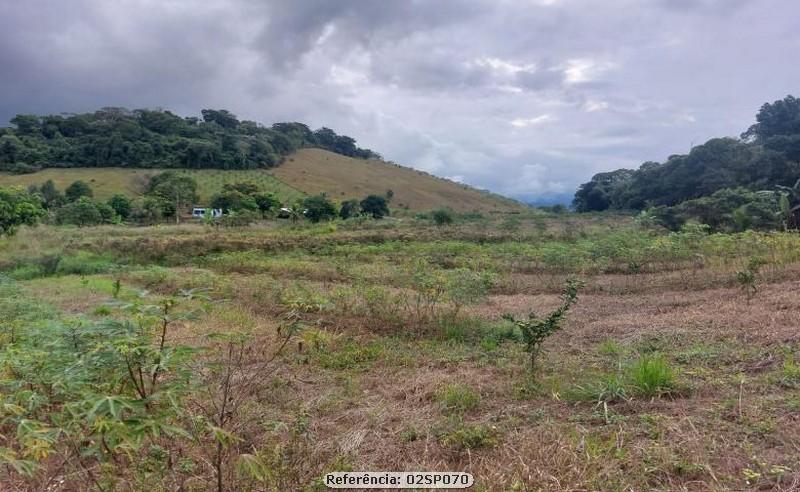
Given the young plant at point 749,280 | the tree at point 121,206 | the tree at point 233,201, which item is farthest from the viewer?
the tree at point 233,201

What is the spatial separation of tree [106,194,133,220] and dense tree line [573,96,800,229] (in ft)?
133

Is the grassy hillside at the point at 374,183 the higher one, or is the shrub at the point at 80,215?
the grassy hillside at the point at 374,183

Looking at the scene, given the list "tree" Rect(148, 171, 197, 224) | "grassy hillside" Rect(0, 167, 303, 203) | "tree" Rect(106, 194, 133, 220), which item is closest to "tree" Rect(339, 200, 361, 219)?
"grassy hillside" Rect(0, 167, 303, 203)

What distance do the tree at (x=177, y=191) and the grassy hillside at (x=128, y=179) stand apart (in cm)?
262

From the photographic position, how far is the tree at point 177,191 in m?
41.7

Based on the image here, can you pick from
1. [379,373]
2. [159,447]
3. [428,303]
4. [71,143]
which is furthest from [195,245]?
[71,143]

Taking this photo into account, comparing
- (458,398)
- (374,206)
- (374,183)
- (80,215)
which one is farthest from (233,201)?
(458,398)

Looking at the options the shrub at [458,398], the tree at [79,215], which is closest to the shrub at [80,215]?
the tree at [79,215]

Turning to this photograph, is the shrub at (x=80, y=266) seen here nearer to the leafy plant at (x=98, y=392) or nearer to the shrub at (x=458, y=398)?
the leafy plant at (x=98, y=392)

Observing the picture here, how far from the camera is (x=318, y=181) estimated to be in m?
62.0

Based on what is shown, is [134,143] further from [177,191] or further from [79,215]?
[79,215]

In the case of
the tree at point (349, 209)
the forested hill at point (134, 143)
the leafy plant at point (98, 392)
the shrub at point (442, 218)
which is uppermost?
the forested hill at point (134, 143)

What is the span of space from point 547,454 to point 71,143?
232 feet

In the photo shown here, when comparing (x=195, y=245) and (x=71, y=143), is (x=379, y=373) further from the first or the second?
(x=71, y=143)
